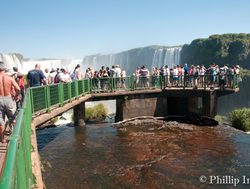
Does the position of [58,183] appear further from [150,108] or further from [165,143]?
[150,108]

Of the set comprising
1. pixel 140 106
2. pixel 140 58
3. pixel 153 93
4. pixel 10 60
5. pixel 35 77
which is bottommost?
pixel 140 106

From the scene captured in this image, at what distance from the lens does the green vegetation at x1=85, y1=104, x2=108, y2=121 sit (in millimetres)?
25266

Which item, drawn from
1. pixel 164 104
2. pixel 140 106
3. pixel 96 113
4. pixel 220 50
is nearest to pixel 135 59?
pixel 220 50

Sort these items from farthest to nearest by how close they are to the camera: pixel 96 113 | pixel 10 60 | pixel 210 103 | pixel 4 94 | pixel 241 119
Answer: pixel 10 60
pixel 96 113
pixel 210 103
pixel 241 119
pixel 4 94

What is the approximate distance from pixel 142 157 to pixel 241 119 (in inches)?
373

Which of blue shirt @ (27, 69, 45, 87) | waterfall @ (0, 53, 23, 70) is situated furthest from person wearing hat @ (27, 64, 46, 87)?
waterfall @ (0, 53, 23, 70)

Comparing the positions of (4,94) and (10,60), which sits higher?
(10,60)

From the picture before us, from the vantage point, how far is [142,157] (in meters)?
13.6

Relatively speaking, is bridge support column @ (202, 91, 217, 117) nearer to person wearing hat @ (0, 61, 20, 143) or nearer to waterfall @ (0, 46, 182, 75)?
person wearing hat @ (0, 61, 20, 143)

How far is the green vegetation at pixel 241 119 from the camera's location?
65.9 feet

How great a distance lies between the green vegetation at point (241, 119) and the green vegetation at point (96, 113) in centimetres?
966

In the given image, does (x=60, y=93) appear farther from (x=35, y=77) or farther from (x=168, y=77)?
(x=168, y=77)

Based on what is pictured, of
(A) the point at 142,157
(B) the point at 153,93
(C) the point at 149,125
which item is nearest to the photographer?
(A) the point at 142,157

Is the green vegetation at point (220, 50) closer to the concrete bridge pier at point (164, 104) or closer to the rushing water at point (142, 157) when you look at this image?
the concrete bridge pier at point (164, 104)
